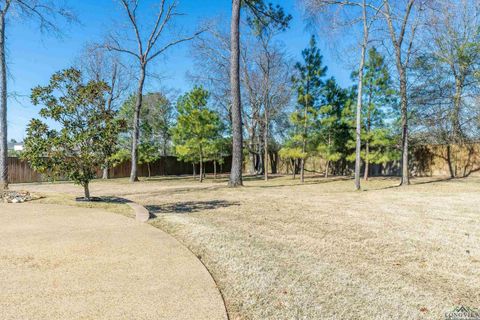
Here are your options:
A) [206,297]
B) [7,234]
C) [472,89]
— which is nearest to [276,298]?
[206,297]

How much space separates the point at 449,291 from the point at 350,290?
958 millimetres

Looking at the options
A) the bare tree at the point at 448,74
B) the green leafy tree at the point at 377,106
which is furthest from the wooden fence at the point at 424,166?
the green leafy tree at the point at 377,106

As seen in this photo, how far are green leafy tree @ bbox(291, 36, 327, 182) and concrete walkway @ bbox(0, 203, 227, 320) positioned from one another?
13377 mm

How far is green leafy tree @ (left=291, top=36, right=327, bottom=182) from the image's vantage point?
54.1 ft

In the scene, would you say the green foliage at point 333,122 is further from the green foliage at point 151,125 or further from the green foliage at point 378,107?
the green foliage at point 151,125

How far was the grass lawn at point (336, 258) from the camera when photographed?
8.47 ft

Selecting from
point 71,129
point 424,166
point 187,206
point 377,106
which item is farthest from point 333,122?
point 71,129

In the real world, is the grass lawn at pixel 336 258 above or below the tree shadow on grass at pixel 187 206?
below

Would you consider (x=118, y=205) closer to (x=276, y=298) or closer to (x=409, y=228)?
(x=276, y=298)

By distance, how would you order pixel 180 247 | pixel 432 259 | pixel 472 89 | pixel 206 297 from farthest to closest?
1. pixel 472 89
2. pixel 180 247
3. pixel 432 259
4. pixel 206 297

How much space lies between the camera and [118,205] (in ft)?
22.7

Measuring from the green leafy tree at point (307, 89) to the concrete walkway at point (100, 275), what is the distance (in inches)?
527

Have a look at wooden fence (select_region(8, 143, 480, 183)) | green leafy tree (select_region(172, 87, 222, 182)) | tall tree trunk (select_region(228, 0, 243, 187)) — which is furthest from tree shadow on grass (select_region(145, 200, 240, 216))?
wooden fence (select_region(8, 143, 480, 183))

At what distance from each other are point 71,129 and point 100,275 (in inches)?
209
